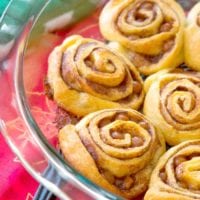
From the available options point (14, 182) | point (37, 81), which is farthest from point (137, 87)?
point (14, 182)

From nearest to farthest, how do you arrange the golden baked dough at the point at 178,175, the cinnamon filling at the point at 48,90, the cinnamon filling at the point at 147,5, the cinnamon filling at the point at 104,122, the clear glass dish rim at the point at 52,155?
1. the clear glass dish rim at the point at 52,155
2. the golden baked dough at the point at 178,175
3. the cinnamon filling at the point at 104,122
4. the cinnamon filling at the point at 48,90
5. the cinnamon filling at the point at 147,5

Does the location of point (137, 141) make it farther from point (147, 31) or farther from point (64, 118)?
point (147, 31)

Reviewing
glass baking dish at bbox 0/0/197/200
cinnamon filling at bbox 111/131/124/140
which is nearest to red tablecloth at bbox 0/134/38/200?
glass baking dish at bbox 0/0/197/200

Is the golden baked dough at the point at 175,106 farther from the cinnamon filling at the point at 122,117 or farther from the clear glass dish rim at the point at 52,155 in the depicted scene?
the clear glass dish rim at the point at 52,155

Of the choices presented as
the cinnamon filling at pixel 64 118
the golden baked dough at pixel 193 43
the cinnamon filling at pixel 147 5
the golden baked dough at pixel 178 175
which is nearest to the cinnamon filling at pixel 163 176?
the golden baked dough at pixel 178 175

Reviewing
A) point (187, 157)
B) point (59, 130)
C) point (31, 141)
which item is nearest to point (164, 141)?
point (187, 157)
